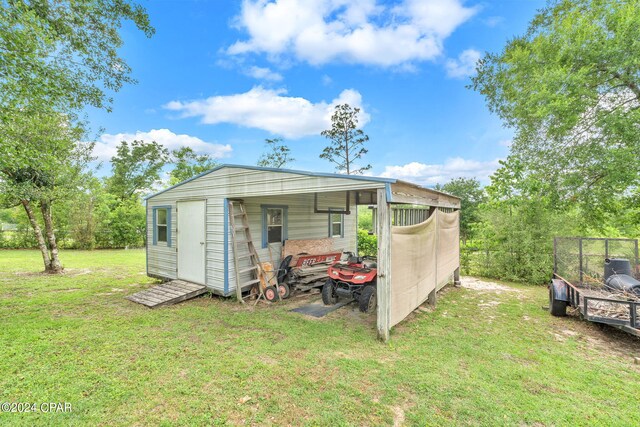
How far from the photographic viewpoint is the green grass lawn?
240 centimetres

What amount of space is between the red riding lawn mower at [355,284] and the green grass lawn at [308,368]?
12.4 inches

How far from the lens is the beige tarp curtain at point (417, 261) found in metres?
4.04

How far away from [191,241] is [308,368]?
463 cm

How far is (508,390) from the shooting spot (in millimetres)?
2738

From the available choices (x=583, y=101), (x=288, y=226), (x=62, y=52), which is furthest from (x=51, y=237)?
(x=583, y=101)

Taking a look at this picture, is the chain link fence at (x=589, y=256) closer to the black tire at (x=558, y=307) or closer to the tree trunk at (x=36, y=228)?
the black tire at (x=558, y=307)

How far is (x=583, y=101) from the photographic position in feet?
24.2

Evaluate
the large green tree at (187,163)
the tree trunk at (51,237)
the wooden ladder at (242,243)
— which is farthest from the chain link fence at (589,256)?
the large green tree at (187,163)

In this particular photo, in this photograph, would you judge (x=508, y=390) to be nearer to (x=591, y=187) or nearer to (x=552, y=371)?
(x=552, y=371)

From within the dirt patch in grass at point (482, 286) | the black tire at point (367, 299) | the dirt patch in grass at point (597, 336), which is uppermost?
the black tire at point (367, 299)

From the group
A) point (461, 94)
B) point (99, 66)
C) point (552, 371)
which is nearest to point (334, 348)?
point (552, 371)

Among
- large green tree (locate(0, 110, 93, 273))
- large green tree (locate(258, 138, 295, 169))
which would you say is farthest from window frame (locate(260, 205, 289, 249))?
large green tree (locate(258, 138, 295, 169))

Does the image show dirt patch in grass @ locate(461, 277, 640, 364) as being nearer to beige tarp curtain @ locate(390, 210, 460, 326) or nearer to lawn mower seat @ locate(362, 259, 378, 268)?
beige tarp curtain @ locate(390, 210, 460, 326)

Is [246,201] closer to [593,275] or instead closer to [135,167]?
[593,275]
